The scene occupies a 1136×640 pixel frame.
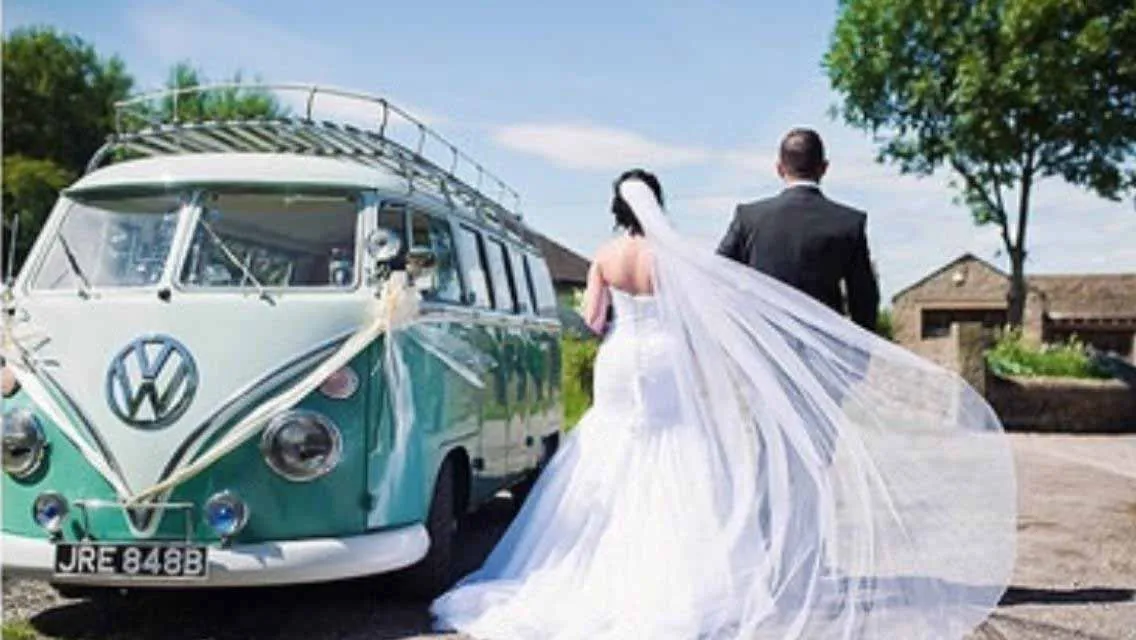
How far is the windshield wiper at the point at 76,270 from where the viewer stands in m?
5.21

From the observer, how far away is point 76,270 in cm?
543

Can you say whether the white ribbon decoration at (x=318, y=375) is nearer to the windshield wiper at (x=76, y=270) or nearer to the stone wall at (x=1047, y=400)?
the windshield wiper at (x=76, y=270)

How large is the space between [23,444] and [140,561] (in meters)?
0.77

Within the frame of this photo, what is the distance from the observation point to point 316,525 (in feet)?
16.1

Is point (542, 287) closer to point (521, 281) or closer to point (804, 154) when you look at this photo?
point (521, 281)

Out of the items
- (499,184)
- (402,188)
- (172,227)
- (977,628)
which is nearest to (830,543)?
(977,628)

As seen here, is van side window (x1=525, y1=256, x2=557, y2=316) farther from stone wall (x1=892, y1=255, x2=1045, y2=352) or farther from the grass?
stone wall (x1=892, y1=255, x2=1045, y2=352)

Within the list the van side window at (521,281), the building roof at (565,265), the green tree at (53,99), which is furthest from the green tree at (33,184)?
the van side window at (521,281)

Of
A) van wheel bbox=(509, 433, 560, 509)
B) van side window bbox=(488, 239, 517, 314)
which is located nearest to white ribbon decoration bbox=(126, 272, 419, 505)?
van side window bbox=(488, 239, 517, 314)

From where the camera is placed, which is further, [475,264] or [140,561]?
[475,264]

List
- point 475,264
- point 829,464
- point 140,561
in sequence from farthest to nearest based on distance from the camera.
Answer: point 475,264, point 829,464, point 140,561

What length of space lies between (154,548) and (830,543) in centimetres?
286

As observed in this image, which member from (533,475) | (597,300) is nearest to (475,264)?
(597,300)

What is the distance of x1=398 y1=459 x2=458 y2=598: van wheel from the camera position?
556cm
